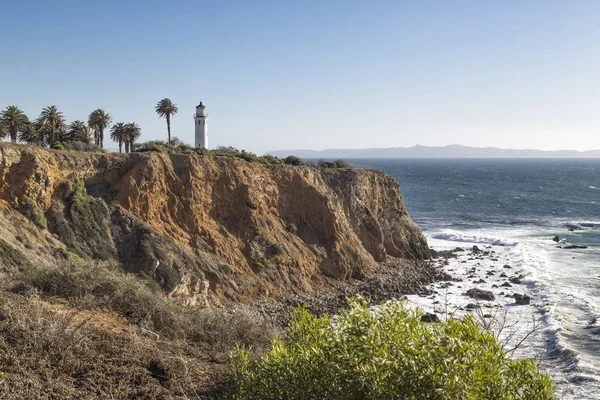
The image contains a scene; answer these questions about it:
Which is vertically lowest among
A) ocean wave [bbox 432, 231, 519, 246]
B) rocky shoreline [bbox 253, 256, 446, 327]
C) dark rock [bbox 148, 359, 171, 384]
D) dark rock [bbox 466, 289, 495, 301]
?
dark rock [bbox 466, 289, 495, 301]

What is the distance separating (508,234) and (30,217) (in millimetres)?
57313

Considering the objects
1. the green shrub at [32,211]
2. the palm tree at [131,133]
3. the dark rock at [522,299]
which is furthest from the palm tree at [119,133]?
the dark rock at [522,299]

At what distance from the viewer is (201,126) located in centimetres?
5159

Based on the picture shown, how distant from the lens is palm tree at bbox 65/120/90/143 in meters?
43.2

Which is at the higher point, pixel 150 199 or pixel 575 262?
pixel 150 199

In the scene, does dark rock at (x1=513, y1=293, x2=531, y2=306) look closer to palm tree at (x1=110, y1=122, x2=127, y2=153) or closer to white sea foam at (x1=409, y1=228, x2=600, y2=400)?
white sea foam at (x1=409, y1=228, x2=600, y2=400)

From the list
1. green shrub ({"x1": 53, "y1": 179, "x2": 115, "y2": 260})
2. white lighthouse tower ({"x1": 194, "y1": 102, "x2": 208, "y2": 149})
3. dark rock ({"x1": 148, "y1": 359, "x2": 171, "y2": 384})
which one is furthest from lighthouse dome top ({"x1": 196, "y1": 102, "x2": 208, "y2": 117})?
dark rock ({"x1": 148, "y1": 359, "x2": 171, "y2": 384})

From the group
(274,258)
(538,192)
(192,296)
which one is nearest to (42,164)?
(192,296)

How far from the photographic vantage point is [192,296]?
28938 mm

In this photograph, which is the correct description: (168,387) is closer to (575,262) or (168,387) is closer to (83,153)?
(83,153)

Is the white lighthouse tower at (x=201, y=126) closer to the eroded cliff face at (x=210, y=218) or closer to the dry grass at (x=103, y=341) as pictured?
the eroded cliff face at (x=210, y=218)

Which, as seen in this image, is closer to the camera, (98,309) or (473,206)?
(98,309)

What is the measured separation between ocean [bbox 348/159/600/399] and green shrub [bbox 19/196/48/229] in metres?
22.6

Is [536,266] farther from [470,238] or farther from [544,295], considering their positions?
[470,238]
